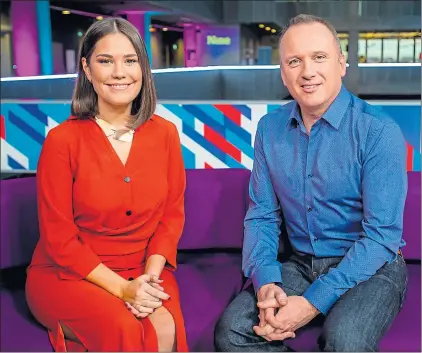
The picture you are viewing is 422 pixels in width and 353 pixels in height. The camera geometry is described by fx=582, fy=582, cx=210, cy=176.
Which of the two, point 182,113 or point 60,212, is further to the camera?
point 182,113

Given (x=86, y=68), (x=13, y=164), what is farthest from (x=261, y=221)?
(x=13, y=164)

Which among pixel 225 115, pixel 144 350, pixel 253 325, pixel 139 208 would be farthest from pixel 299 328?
pixel 225 115

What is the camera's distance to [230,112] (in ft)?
12.4

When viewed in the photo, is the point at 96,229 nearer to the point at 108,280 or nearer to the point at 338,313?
the point at 108,280

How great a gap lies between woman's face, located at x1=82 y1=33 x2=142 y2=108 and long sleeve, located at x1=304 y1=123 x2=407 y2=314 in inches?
31.1

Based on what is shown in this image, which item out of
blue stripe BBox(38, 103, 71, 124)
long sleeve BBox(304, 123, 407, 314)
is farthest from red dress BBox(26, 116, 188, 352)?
blue stripe BBox(38, 103, 71, 124)

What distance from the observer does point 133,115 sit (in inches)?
78.2

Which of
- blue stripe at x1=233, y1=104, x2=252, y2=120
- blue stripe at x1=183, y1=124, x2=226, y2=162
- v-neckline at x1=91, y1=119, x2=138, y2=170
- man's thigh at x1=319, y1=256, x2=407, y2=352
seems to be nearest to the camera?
man's thigh at x1=319, y1=256, x2=407, y2=352

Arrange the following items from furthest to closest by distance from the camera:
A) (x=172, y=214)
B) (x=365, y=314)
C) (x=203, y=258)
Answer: (x=203, y=258) < (x=172, y=214) < (x=365, y=314)

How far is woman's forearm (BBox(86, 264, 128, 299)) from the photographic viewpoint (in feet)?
5.94

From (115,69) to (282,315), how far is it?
3.03 ft

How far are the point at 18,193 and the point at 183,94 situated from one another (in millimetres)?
4309

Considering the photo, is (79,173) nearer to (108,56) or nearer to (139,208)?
(139,208)

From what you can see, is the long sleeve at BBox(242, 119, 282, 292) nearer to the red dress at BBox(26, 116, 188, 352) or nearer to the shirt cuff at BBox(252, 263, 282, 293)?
the shirt cuff at BBox(252, 263, 282, 293)
